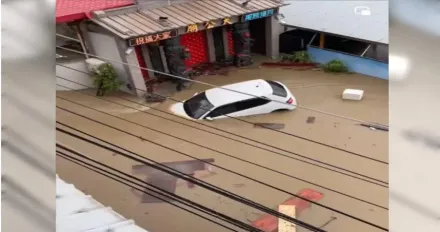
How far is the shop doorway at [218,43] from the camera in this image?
7235 millimetres

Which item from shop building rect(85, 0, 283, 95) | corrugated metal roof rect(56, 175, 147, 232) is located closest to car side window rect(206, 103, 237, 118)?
shop building rect(85, 0, 283, 95)

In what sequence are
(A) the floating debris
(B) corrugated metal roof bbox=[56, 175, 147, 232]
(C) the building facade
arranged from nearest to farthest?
(B) corrugated metal roof bbox=[56, 175, 147, 232] → (A) the floating debris → (C) the building facade

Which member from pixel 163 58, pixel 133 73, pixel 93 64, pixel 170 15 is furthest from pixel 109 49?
pixel 170 15

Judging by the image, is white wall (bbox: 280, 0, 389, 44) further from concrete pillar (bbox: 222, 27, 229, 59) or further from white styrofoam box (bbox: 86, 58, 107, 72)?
white styrofoam box (bbox: 86, 58, 107, 72)

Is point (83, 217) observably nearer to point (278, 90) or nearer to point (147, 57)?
point (278, 90)

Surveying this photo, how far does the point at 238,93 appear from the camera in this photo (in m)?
5.78

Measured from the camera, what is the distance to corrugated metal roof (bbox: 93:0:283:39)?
611 cm

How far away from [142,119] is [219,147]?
38.5 inches

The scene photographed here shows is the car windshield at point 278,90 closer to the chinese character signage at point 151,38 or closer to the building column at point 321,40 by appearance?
the chinese character signage at point 151,38

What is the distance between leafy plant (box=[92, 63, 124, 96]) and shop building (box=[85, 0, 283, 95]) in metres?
0.08

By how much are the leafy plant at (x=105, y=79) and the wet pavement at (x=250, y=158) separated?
0.13 meters

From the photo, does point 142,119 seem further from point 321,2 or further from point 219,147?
point 321,2

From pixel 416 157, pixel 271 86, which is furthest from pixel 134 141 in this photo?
pixel 416 157

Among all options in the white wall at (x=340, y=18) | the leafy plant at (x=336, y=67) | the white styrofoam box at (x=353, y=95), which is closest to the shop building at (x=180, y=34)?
the white wall at (x=340, y=18)
